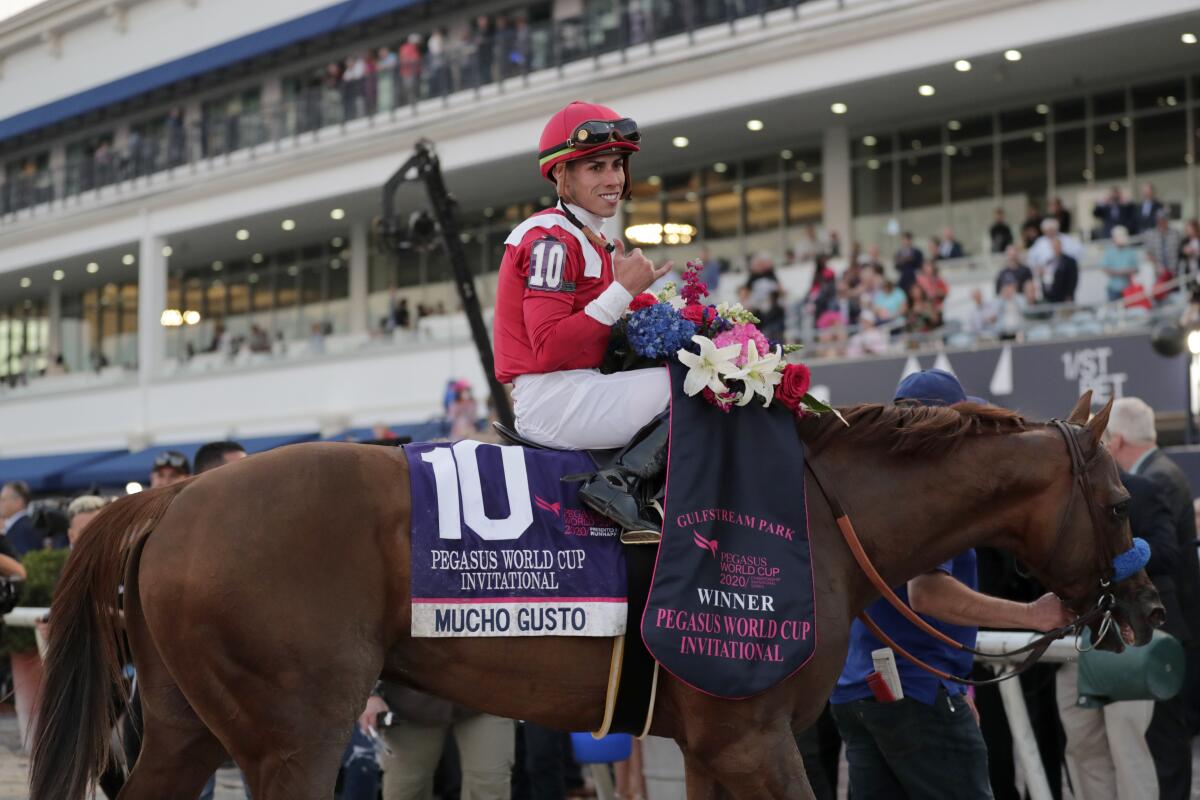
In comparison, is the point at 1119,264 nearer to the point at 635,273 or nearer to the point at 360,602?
the point at 635,273

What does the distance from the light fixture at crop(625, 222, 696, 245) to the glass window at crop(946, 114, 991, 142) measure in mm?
5070

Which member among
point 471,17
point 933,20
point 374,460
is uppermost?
point 471,17

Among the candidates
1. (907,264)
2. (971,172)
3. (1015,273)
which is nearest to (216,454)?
(1015,273)

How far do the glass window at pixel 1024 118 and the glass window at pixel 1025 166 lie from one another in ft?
0.56

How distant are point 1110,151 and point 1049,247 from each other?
5.16m

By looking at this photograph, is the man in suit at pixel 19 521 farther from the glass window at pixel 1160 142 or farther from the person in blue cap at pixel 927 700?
the glass window at pixel 1160 142

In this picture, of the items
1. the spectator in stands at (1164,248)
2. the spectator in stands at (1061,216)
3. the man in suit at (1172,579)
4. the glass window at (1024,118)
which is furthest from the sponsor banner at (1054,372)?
the glass window at (1024,118)

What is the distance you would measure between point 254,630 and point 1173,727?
4.16 meters

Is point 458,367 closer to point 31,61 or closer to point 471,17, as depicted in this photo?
point 471,17

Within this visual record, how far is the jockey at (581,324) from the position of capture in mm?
3748

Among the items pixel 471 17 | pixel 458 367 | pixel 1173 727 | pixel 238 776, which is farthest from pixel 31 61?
pixel 1173 727

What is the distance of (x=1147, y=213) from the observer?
16469 mm

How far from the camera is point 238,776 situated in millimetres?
7789

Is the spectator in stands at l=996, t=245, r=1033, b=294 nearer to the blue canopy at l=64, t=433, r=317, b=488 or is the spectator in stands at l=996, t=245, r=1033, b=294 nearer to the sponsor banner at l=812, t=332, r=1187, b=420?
the sponsor banner at l=812, t=332, r=1187, b=420
